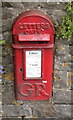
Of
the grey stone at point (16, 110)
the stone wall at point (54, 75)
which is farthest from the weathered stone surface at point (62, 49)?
the grey stone at point (16, 110)

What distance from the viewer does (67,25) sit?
2.50 metres

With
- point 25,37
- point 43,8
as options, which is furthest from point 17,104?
point 43,8

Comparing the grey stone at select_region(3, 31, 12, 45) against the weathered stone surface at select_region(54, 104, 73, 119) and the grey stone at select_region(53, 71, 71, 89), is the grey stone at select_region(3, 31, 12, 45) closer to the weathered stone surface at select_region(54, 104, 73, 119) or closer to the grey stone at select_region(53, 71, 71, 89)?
the grey stone at select_region(53, 71, 71, 89)

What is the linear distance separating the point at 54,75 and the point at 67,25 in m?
0.60

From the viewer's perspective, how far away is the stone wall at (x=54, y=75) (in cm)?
250

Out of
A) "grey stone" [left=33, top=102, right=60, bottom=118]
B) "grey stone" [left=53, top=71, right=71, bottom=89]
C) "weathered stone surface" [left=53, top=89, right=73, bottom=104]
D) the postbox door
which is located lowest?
"grey stone" [left=33, top=102, right=60, bottom=118]

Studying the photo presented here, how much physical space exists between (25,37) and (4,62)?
505 mm

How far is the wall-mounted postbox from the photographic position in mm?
2342

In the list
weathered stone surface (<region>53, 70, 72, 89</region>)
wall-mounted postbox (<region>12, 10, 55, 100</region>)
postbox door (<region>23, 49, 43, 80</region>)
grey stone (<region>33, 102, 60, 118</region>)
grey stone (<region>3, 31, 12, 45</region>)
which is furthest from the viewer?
grey stone (<region>33, 102, 60, 118</region>)

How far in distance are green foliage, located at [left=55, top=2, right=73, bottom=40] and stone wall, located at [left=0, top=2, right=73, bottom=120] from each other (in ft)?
0.17

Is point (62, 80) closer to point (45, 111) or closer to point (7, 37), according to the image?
point (45, 111)

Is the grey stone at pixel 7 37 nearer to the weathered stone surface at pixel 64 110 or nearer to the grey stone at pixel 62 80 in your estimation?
the grey stone at pixel 62 80

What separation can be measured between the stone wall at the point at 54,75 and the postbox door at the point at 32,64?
25 cm

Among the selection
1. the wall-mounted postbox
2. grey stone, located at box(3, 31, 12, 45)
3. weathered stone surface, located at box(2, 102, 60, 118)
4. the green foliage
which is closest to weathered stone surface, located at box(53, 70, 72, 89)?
the wall-mounted postbox
